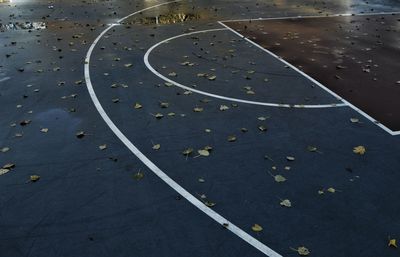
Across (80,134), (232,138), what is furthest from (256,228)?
(80,134)

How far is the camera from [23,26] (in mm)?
18375

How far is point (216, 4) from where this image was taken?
23.5 meters

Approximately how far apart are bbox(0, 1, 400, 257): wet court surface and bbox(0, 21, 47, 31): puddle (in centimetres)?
330

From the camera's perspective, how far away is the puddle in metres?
18.0

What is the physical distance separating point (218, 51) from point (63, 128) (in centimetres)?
722

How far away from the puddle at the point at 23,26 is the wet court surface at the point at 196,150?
130 inches

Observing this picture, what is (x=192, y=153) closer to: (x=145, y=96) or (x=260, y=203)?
(x=260, y=203)

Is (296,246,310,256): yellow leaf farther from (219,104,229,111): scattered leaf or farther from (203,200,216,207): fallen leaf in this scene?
(219,104,229,111): scattered leaf

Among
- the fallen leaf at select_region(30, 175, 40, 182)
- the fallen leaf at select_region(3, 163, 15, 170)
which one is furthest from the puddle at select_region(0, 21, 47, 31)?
the fallen leaf at select_region(30, 175, 40, 182)

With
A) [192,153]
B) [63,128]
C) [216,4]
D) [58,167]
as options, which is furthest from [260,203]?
[216,4]

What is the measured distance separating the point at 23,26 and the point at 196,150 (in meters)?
14.1

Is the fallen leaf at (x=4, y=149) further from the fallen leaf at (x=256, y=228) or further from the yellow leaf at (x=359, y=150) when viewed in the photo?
the yellow leaf at (x=359, y=150)

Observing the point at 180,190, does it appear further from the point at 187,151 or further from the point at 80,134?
the point at 80,134

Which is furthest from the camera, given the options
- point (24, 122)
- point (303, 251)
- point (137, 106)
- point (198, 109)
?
point (137, 106)
